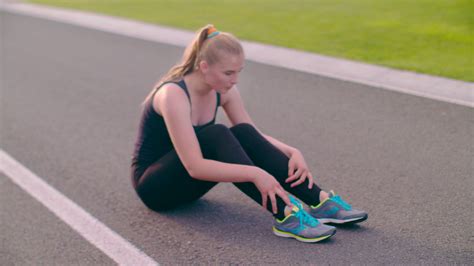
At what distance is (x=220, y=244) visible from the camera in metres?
4.41

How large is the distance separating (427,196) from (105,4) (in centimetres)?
1308

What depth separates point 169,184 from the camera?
454 centimetres

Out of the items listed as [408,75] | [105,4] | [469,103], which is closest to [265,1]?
[105,4]

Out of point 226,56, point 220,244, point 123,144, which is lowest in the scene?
point 123,144

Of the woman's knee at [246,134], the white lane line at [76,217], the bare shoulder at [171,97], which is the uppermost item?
the bare shoulder at [171,97]

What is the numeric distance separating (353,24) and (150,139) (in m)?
7.44

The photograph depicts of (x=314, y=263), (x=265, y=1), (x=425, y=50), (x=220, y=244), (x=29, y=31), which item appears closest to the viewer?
(x=314, y=263)

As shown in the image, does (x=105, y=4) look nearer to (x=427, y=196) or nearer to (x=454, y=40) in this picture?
(x=454, y=40)

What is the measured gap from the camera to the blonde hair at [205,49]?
13.7ft

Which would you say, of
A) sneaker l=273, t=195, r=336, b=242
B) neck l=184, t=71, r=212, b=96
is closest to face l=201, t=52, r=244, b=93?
neck l=184, t=71, r=212, b=96

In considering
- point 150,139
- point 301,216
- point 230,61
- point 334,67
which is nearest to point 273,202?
point 301,216

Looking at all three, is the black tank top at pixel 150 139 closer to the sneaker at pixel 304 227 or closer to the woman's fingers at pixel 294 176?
the woman's fingers at pixel 294 176

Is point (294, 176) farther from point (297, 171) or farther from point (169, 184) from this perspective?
point (169, 184)

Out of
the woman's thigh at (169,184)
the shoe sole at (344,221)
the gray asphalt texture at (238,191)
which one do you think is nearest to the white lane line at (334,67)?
the gray asphalt texture at (238,191)
